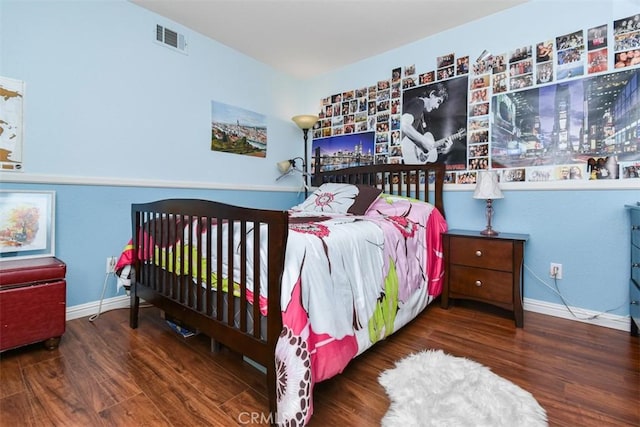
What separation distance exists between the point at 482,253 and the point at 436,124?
1.20 meters

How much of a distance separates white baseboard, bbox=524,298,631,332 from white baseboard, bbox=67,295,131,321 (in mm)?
3002

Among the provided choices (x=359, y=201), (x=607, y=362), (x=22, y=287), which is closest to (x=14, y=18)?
(x=22, y=287)

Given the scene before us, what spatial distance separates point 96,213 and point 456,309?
2.71 m

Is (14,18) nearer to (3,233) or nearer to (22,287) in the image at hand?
(3,233)

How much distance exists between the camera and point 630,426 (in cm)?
107

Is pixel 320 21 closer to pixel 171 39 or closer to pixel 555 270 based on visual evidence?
pixel 171 39

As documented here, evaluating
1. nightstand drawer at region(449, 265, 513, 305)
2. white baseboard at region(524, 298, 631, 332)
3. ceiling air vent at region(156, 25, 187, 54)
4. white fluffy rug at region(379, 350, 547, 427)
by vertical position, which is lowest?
white fluffy rug at region(379, 350, 547, 427)

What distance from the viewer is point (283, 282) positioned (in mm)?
1059

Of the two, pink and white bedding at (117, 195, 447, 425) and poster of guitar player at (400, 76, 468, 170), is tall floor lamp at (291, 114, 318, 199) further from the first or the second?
pink and white bedding at (117, 195, 447, 425)

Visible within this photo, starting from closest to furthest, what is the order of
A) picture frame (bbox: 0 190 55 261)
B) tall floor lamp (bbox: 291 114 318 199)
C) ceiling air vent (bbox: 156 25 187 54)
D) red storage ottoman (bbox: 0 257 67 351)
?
red storage ottoman (bbox: 0 257 67 351)
picture frame (bbox: 0 190 55 261)
ceiling air vent (bbox: 156 25 187 54)
tall floor lamp (bbox: 291 114 318 199)

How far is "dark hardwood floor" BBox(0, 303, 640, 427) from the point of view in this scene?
113 centimetres

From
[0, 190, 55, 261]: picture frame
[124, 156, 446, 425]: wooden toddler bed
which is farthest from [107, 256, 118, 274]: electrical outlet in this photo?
[124, 156, 446, 425]: wooden toddler bed

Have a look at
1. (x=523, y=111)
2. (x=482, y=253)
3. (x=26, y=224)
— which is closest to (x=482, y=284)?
(x=482, y=253)

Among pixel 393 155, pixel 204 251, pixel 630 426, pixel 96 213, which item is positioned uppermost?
pixel 393 155
